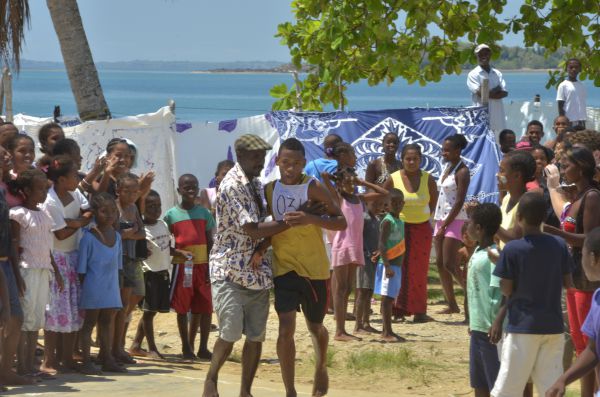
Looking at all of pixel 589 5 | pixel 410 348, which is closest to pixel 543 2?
pixel 589 5

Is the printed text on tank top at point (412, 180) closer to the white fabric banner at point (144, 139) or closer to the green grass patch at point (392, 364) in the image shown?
the green grass patch at point (392, 364)

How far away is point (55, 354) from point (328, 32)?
16.9 ft

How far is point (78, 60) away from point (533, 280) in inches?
365

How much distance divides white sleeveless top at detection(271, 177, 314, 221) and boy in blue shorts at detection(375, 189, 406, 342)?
330 centimetres

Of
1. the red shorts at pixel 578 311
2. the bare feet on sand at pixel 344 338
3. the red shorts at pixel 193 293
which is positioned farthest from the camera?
the bare feet on sand at pixel 344 338

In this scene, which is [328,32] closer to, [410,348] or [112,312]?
[410,348]

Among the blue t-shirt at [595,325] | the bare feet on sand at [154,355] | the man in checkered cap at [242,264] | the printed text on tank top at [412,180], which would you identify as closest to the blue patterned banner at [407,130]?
the printed text on tank top at [412,180]

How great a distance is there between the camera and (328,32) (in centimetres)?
1286

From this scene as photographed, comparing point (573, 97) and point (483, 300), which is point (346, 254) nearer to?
point (483, 300)

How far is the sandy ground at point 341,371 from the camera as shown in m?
8.62

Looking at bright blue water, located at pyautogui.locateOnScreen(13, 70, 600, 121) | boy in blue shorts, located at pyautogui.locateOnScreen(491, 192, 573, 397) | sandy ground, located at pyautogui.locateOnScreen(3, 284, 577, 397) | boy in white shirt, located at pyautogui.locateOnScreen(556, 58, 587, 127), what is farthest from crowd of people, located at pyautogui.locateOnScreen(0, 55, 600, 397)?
boy in white shirt, located at pyautogui.locateOnScreen(556, 58, 587, 127)

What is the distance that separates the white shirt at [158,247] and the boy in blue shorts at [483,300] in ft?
11.7

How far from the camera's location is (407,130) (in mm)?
14570

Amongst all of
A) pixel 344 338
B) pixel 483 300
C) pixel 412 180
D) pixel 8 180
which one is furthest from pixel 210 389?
pixel 412 180
